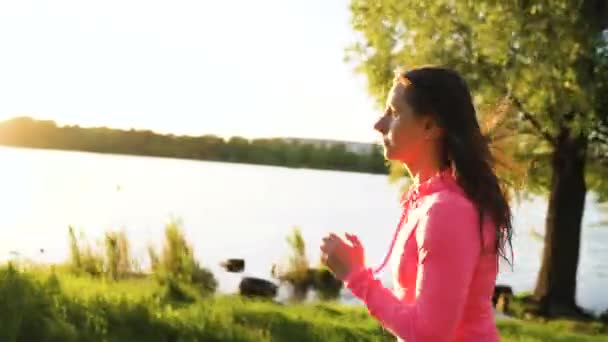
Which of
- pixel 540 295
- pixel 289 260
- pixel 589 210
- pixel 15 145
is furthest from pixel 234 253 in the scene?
pixel 15 145

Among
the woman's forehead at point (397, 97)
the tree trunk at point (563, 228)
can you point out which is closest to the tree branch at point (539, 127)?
the tree trunk at point (563, 228)

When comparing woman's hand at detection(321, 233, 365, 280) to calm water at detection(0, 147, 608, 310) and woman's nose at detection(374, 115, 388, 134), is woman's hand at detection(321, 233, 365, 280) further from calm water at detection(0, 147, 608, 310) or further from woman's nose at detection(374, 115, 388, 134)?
calm water at detection(0, 147, 608, 310)

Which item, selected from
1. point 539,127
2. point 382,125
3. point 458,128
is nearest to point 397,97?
point 382,125

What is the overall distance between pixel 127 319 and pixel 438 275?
264 inches

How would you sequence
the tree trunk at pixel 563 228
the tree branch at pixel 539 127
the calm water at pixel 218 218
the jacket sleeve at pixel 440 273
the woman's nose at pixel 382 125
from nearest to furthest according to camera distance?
the jacket sleeve at pixel 440 273 < the woman's nose at pixel 382 125 < the tree branch at pixel 539 127 < the tree trunk at pixel 563 228 < the calm water at pixel 218 218

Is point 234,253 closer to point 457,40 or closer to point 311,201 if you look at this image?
point 457,40

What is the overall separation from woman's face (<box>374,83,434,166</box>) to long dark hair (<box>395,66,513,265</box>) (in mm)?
24

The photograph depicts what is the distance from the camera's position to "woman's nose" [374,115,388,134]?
8.83 ft

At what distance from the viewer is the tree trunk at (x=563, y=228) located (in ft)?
52.2

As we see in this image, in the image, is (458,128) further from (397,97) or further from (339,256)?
(339,256)

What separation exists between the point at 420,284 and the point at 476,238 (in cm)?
20

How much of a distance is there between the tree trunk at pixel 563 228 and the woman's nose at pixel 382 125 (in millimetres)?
13766

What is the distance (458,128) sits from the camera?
8.62 ft

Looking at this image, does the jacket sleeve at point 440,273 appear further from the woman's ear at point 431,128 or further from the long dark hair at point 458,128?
the woman's ear at point 431,128
